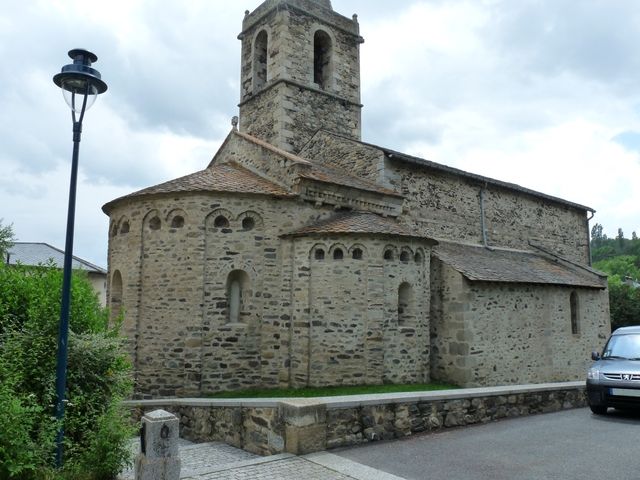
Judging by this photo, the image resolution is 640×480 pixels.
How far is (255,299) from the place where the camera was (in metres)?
13.7

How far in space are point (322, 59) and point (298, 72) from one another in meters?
2.37

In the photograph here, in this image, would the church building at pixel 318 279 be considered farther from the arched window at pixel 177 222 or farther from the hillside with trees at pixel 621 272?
the hillside with trees at pixel 621 272

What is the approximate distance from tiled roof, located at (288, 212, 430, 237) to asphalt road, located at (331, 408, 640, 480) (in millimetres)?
6432

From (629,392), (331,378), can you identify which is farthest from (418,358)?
(629,392)

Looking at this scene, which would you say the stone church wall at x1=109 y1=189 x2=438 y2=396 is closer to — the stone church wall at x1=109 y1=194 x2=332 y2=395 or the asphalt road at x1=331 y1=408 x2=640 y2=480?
the stone church wall at x1=109 y1=194 x2=332 y2=395

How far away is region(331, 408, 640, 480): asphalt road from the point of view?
5824mm

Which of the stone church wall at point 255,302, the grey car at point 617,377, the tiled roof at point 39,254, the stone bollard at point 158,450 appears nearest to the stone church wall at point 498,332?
the stone church wall at point 255,302

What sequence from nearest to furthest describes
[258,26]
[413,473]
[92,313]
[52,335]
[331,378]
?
[413,473], [52,335], [92,313], [331,378], [258,26]

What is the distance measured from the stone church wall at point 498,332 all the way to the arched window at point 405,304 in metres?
1.68

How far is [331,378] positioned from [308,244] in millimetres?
3687

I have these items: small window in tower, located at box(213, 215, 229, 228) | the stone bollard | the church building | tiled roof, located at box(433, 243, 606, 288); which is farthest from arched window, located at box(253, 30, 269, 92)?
the stone bollard

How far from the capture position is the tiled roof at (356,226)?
1358 centimetres

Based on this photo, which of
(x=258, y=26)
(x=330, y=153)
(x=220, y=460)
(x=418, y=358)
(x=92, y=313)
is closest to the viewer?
(x=220, y=460)

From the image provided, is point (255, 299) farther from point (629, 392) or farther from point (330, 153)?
point (629, 392)
